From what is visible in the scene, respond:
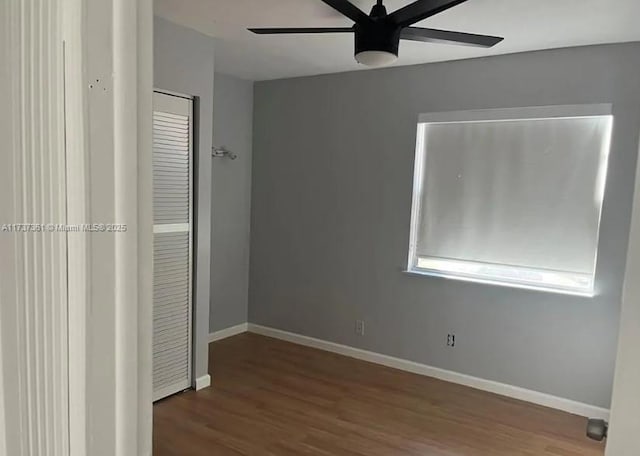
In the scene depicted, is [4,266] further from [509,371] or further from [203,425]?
[509,371]

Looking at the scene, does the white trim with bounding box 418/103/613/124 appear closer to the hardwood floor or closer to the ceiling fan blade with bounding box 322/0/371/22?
the ceiling fan blade with bounding box 322/0/371/22

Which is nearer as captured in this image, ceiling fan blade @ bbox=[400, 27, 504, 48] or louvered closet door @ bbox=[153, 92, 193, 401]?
ceiling fan blade @ bbox=[400, 27, 504, 48]

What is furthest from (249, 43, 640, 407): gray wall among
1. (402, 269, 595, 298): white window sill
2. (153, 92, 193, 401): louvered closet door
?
(153, 92, 193, 401): louvered closet door

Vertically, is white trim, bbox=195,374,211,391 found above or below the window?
below

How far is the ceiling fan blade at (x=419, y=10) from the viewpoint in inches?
75.8

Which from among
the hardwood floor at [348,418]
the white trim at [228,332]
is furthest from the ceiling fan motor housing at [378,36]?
the white trim at [228,332]

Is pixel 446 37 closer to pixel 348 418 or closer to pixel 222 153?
pixel 348 418

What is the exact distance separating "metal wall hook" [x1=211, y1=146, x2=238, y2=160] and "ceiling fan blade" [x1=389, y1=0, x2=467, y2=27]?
8.19 ft

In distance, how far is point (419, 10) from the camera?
2.00 meters

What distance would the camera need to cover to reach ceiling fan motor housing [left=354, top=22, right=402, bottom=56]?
2.13 metres

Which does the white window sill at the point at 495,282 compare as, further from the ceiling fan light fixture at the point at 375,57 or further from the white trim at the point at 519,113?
the ceiling fan light fixture at the point at 375,57

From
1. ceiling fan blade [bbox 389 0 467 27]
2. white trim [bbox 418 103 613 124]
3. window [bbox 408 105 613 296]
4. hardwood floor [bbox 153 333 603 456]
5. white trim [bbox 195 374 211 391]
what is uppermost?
ceiling fan blade [bbox 389 0 467 27]

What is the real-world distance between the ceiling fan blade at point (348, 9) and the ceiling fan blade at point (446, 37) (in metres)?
0.24

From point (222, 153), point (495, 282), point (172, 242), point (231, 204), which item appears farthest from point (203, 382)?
point (495, 282)
